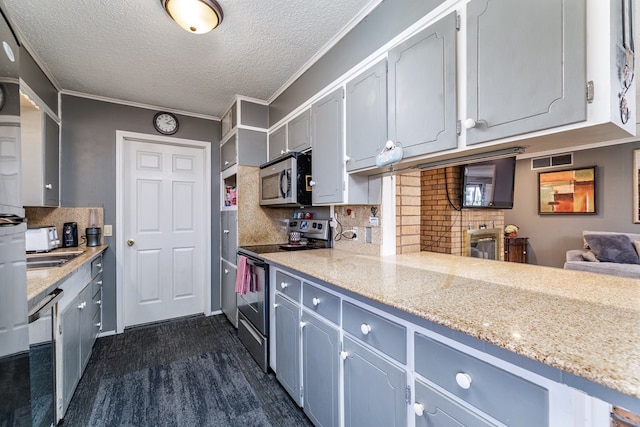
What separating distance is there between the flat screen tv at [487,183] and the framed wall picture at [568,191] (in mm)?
2412

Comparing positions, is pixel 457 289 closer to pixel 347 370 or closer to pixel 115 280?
pixel 347 370

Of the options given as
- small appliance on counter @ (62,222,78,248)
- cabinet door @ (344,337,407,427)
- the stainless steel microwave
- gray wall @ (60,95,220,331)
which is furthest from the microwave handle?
small appliance on counter @ (62,222,78,248)

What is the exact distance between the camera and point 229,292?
3170mm

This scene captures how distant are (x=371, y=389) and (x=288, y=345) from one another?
2.72 ft

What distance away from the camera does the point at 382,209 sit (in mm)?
2053

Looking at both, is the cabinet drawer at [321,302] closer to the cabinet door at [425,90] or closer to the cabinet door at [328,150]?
the cabinet door at [328,150]

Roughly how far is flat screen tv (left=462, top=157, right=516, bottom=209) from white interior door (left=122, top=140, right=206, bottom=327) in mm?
3097

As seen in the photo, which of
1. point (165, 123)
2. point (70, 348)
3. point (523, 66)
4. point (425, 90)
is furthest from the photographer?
point (165, 123)

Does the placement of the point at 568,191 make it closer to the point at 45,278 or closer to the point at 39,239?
the point at 45,278

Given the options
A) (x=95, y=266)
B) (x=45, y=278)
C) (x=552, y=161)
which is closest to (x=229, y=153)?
(x=95, y=266)

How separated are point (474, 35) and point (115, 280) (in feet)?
12.0

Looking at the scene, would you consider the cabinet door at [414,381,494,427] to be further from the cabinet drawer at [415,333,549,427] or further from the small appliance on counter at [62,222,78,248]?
the small appliance on counter at [62,222,78,248]

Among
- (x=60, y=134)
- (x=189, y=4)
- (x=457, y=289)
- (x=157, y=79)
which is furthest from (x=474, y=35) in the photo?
(x=60, y=134)

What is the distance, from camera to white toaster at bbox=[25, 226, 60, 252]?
2292mm
